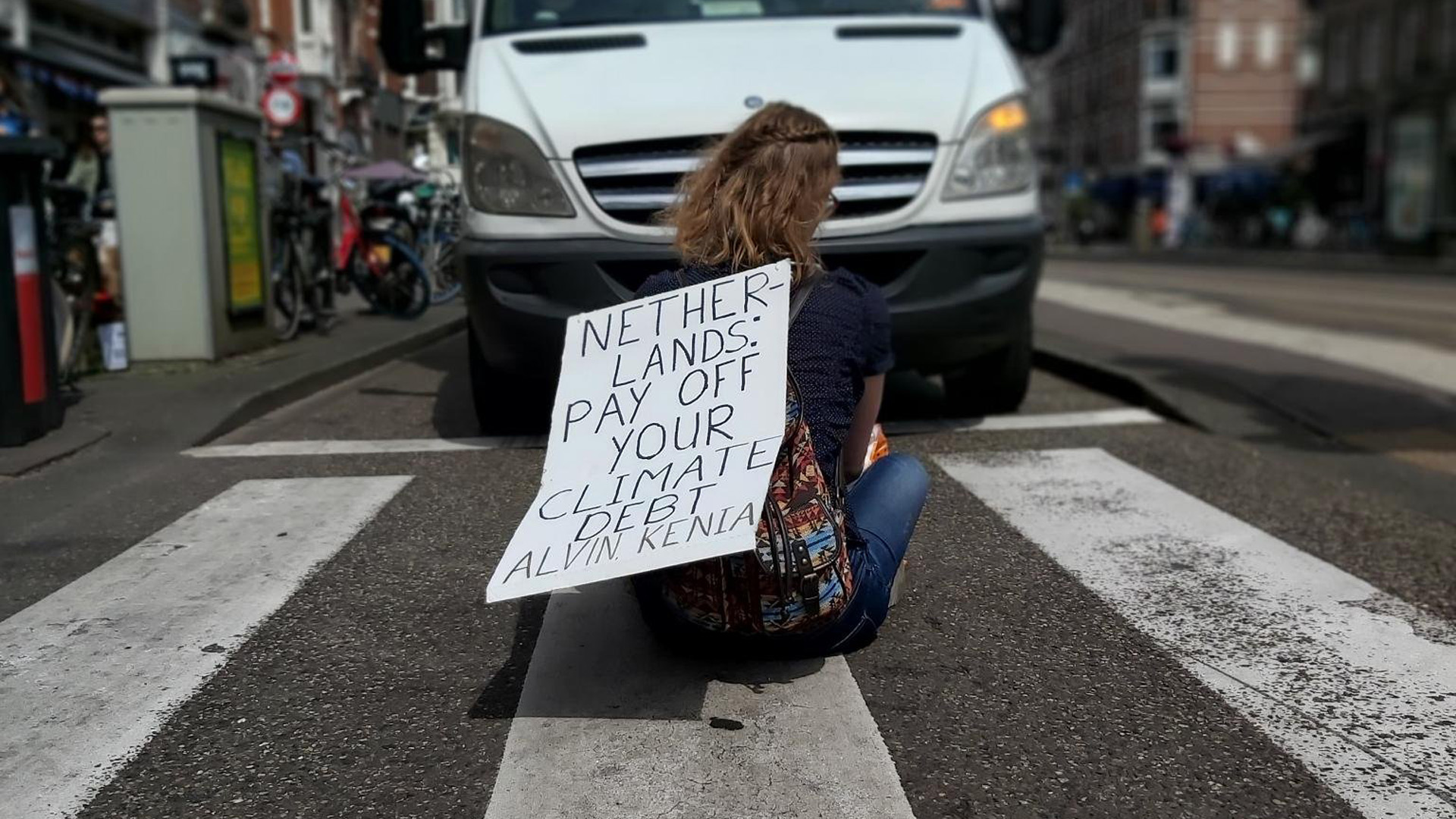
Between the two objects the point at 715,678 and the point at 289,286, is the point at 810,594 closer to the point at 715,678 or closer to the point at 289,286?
the point at 715,678

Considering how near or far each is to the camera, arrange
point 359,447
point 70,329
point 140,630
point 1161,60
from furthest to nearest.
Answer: point 1161,60 < point 70,329 < point 359,447 < point 140,630

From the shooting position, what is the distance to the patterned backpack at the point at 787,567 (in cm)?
289

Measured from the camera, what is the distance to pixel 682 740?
2836 mm

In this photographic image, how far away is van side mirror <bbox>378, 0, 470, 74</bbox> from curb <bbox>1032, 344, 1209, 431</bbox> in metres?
3.60

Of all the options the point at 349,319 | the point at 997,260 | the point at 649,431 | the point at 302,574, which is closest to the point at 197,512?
the point at 302,574

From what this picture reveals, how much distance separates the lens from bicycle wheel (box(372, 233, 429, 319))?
9.75m

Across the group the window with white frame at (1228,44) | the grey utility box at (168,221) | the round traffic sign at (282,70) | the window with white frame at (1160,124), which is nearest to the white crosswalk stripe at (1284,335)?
the grey utility box at (168,221)

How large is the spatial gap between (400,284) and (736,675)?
7365mm

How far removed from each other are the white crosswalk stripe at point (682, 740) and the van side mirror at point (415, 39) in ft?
13.0

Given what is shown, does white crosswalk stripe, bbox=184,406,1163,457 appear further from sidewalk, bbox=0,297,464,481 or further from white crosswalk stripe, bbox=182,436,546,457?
sidewalk, bbox=0,297,464,481

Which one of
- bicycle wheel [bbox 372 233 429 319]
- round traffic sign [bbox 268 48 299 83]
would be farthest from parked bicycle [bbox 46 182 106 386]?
round traffic sign [bbox 268 48 299 83]

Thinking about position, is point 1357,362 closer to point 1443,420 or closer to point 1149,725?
point 1443,420

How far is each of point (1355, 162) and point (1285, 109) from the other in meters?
25.0

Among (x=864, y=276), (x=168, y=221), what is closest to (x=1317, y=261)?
(x=168, y=221)
